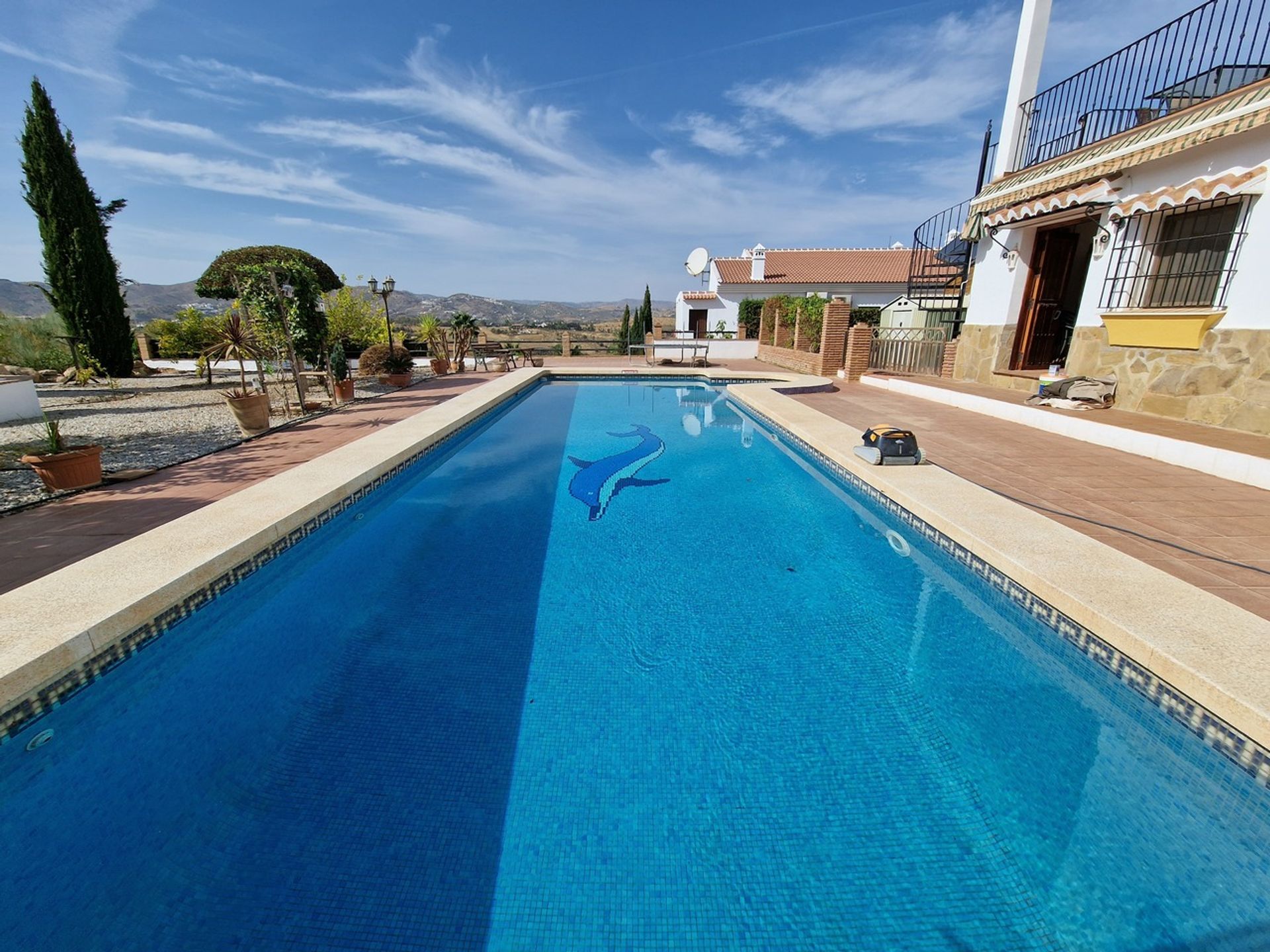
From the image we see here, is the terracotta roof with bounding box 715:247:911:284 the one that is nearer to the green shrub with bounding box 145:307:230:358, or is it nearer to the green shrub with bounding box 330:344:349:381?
the green shrub with bounding box 330:344:349:381

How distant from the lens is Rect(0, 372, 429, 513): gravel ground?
6051mm

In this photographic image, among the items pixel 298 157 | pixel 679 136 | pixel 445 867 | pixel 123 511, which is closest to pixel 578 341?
pixel 679 136

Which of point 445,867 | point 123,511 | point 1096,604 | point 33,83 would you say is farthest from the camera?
point 33,83

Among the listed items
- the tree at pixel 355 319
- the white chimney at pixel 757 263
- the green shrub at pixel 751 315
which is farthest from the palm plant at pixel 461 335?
the white chimney at pixel 757 263

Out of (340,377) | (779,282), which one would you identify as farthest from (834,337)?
(779,282)

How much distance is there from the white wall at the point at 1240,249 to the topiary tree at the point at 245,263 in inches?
769

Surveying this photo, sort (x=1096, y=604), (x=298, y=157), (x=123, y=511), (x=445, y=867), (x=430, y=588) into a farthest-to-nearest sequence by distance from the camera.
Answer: (x=298, y=157) < (x=123, y=511) < (x=430, y=588) < (x=1096, y=604) < (x=445, y=867)

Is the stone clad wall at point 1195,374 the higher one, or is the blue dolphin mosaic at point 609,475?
the stone clad wall at point 1195,374

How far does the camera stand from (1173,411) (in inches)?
264

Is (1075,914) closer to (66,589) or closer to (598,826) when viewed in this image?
(598,826)

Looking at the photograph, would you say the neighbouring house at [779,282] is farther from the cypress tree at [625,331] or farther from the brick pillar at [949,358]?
the brick pillar at [949,358]

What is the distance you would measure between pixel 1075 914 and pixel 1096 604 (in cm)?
175

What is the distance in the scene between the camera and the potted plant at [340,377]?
1061cm

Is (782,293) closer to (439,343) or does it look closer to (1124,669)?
(439,343)
